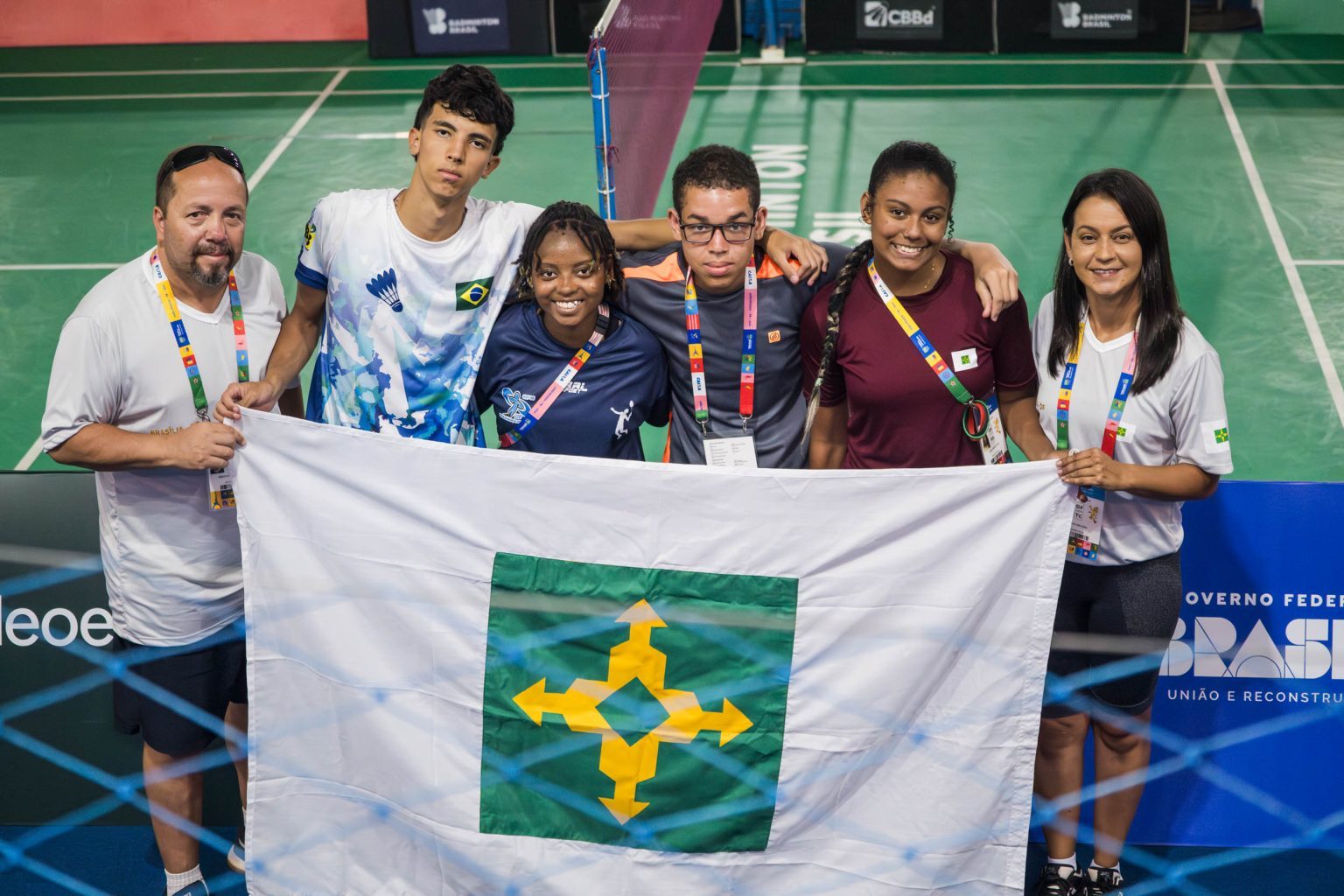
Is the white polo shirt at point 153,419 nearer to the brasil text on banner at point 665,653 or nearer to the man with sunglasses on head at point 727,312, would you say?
the brasil text on banner at point 665,653

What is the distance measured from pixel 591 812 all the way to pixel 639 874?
23 cm

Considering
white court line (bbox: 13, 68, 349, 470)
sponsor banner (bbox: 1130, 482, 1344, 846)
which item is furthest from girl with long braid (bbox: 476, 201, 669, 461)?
white court line (bbox: 13, 68, 349, 470)

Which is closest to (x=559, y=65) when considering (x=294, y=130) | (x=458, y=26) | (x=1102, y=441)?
(x=458, y=26)

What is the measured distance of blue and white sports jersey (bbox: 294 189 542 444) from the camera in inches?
175

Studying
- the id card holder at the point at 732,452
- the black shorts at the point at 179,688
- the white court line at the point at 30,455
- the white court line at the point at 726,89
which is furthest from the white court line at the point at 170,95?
the id card holder at the point at 732,452

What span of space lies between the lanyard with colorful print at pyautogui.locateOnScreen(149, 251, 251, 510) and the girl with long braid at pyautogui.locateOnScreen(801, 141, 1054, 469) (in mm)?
1725

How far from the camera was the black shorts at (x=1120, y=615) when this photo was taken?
13.9 feet

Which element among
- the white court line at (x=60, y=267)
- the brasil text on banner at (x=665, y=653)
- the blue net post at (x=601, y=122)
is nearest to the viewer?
the brasil text on banner at (x=665, y=653)

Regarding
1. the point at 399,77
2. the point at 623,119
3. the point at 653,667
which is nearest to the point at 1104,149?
A: the point at 623,119

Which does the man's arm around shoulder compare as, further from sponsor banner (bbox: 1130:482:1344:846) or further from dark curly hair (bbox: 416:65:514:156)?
sponsor banner (bbox: 1130:482:1344:846)

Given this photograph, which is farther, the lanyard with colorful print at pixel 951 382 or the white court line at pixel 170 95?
the white court line at pixel 170 95

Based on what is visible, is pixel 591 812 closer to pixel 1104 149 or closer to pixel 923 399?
pixel 923 399

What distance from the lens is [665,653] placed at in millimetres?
4055

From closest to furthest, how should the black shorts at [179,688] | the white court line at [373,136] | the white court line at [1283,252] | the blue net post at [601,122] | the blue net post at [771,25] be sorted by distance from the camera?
the black shorts at [179,688]
the blue net post at [601,122]
the white court line at [1283,252]
the white court line at [373,136]
the blue net post at [771,25]
